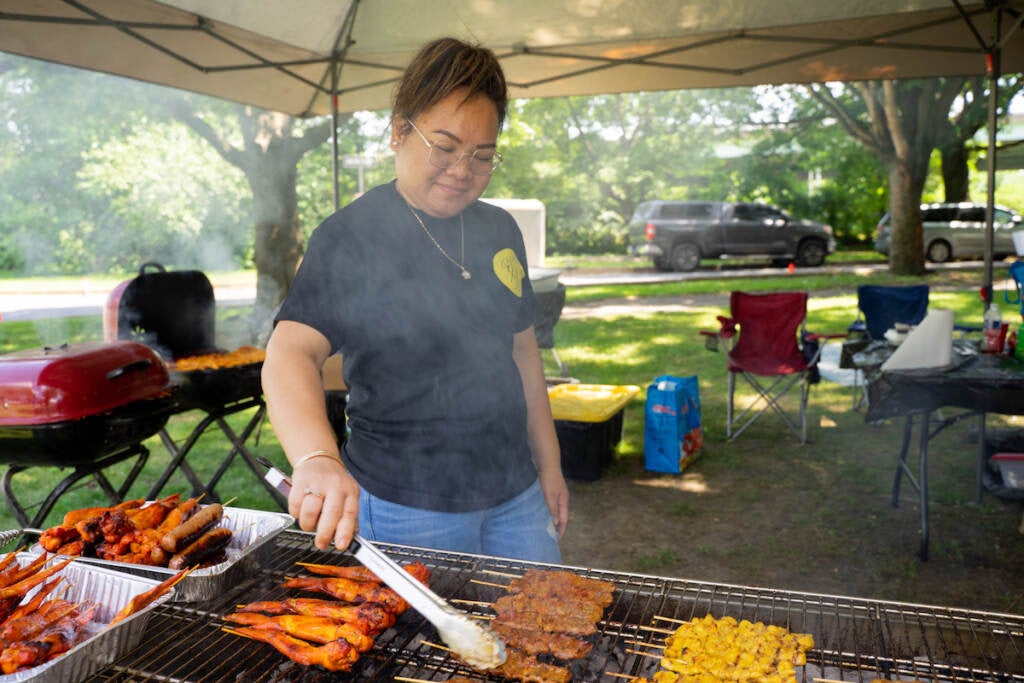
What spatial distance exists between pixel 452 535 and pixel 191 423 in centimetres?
718

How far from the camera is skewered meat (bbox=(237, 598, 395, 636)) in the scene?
6.52 feet

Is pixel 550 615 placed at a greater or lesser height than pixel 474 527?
lesser

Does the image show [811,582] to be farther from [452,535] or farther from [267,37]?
[267,37]

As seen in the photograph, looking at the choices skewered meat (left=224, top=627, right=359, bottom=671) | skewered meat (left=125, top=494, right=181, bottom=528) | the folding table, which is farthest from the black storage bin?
skewered meat (left=224, top=627, right=359, bottom=671)

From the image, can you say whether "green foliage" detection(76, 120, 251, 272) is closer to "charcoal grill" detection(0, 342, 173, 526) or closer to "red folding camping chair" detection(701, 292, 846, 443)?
"red folding camping chair" detection(701, 292, 846, 443)

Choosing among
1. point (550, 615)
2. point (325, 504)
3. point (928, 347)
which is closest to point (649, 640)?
point (550, 615)

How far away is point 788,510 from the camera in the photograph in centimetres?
→ 573

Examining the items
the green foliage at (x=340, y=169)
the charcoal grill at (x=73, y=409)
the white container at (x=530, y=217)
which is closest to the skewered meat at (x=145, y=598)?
the charcoal grill at (x=73, y=409)

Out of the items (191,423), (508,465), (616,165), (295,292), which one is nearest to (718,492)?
(508,465)

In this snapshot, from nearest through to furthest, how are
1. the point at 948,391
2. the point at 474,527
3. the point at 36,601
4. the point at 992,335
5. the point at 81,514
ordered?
1. the point at 36,601
2. the point at 474,527
3. the point at 81,514
4. the point at 948,391
5. the point at 992,335

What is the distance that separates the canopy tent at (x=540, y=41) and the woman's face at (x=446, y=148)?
341cm

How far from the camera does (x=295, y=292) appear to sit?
214 cm

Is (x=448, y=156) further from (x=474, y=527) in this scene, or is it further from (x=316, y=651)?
(x=316, y=651)

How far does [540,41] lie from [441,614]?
18.0ft
